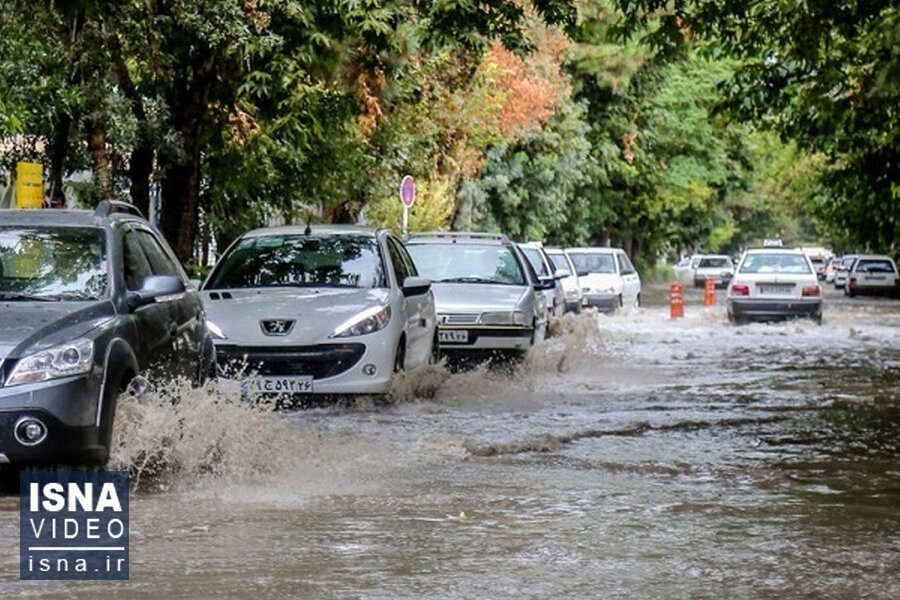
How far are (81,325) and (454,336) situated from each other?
388 inches

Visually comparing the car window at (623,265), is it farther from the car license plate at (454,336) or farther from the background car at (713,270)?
the background car at (713,270)

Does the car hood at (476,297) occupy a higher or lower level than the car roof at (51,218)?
lower

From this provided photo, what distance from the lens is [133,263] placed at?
10.8 m

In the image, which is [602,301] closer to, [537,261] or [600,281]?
[600,281]

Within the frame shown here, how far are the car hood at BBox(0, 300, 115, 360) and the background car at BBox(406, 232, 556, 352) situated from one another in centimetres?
915

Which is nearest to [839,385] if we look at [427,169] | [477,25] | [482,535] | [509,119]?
[477,25]

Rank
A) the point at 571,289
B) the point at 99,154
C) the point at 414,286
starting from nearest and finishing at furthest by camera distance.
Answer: the point at 414,286 < the point at 99,154 < the point at 571,289

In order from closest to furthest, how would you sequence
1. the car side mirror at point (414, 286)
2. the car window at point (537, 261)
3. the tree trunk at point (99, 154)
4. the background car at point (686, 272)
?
the car side mirror at point (414, 286) → the tree trunk at point (99, 154) → the car window at point (537, 261) → the background car at point (686, 272)

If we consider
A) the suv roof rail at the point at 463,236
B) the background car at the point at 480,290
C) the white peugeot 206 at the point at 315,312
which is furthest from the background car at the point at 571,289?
the white peugeot 206 at the point at 315,312

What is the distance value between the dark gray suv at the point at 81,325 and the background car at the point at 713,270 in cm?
6543

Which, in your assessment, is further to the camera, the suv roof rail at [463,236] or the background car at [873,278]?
the background car at [873,278]

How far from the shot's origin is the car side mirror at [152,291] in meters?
10.1

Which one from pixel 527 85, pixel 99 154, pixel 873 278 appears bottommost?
pixel 873 278

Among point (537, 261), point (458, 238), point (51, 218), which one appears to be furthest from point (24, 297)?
point (537, 261)
